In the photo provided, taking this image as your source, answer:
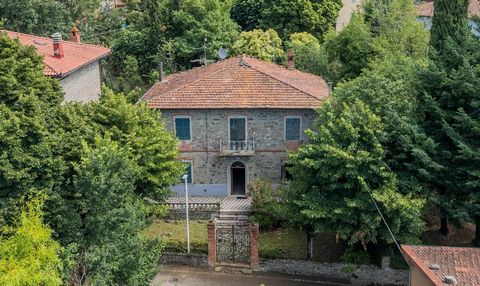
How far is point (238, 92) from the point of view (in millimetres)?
30484

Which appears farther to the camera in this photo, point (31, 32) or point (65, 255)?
point (31, 32)

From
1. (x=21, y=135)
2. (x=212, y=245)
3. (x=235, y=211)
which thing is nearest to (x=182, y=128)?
(x=235, y=211)

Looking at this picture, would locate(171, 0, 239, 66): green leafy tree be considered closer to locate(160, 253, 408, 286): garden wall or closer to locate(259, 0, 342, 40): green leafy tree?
locate(259, 0, 342, 40): green leafy tree

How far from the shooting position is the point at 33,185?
17359 mm

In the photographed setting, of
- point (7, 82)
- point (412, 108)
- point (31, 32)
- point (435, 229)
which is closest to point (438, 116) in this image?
point (412, 108)

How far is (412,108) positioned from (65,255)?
15.8m

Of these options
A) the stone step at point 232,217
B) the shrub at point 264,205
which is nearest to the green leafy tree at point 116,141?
the stone step at point 232,217

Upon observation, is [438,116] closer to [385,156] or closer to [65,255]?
[385,156]

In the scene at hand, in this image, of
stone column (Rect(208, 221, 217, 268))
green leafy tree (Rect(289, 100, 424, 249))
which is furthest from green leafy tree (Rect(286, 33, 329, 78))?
stone column (Rect(208, 221, 217, 268))

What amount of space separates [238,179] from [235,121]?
3.77 metres

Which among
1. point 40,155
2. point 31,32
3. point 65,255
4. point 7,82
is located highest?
point 31,32

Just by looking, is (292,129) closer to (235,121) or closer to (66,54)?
(235,121)

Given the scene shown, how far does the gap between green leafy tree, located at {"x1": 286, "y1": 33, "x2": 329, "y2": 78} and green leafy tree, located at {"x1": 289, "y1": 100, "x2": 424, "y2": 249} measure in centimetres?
1753

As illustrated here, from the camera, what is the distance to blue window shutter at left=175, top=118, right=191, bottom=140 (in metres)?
30.7
